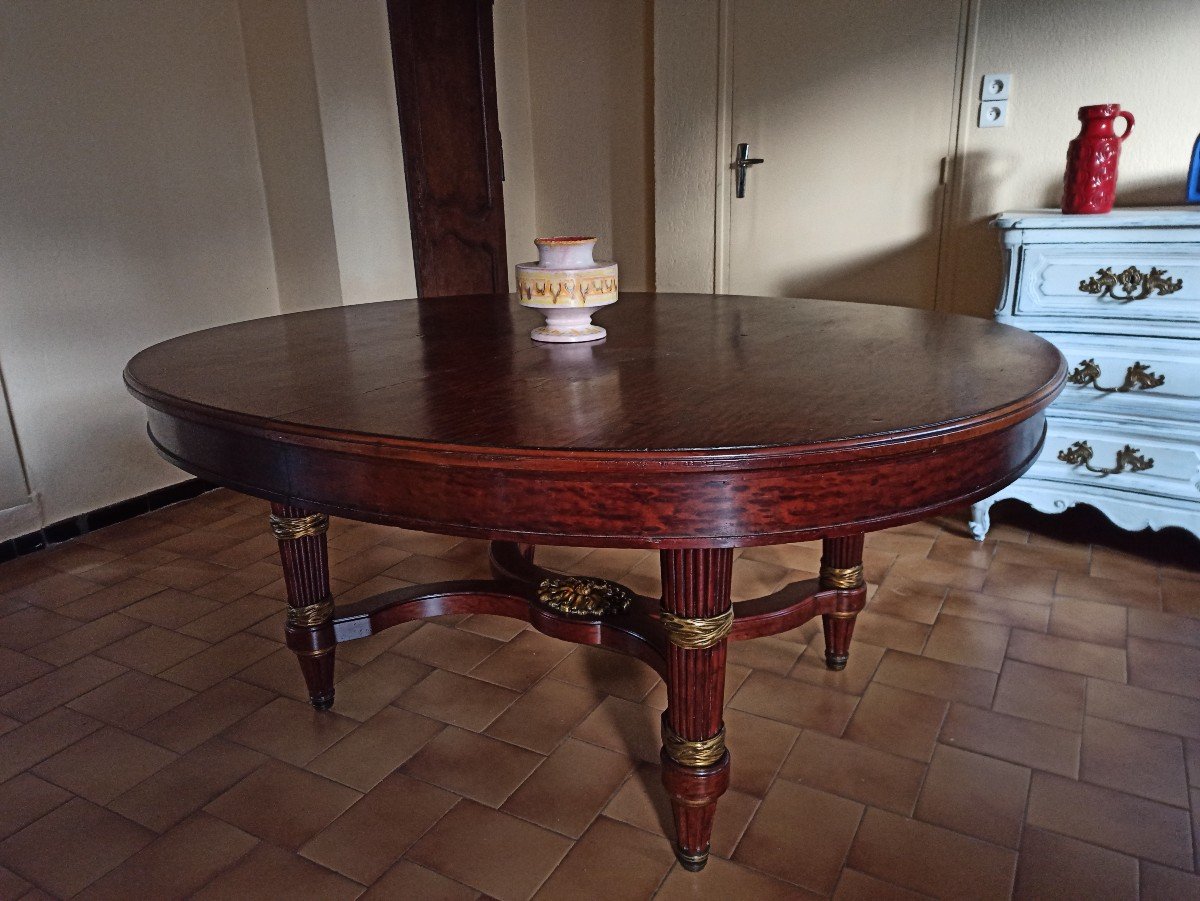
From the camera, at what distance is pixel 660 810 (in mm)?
1569

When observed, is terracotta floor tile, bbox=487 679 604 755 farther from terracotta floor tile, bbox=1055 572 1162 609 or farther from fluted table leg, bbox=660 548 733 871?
terracotta floor tile, bbox=1055 572 1162 609

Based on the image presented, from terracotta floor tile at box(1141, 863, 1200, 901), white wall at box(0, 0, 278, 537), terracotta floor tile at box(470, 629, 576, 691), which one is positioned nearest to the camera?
terracotta floor tile at box(1141, 863, 1200, 901)

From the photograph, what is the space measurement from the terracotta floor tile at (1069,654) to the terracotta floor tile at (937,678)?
160 mm

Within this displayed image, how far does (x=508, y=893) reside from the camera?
4.56 feet

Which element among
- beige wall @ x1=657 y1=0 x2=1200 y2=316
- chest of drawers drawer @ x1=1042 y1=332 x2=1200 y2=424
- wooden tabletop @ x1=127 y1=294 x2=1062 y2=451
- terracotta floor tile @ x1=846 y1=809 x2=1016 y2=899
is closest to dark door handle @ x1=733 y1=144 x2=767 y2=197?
beige wall @ x1=657 y1=0 x2=1200 y2=316

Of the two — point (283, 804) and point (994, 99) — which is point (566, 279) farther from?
point (994, 99)

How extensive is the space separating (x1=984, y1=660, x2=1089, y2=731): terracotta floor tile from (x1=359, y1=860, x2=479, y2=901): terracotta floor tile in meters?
1.21

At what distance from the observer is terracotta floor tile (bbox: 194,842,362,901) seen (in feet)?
4.58

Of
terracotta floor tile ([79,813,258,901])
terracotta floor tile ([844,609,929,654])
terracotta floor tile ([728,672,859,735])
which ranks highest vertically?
terracotta floor tile ([79,813,258,901])

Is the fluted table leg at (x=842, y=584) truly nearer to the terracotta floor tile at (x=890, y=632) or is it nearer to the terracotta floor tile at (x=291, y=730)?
the terracotta floor tile at (x=890, y=632)

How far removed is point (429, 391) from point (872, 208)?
2629mm

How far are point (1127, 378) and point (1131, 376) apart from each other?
0.04 feet

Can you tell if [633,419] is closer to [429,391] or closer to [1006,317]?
[429,391]

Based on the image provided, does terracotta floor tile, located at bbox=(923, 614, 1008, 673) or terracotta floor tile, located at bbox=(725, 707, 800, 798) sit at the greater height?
terracotta floor tile, located at bbox=(725, 707, 800, 798)
